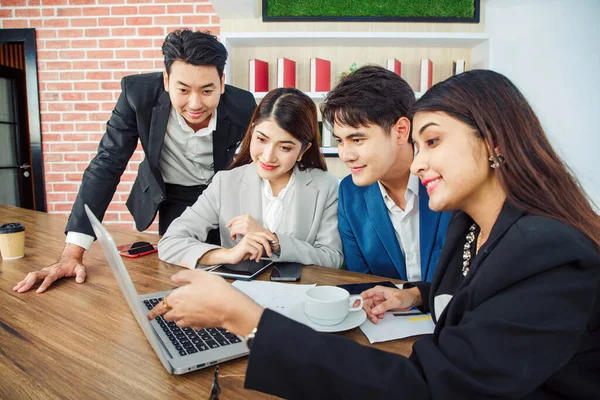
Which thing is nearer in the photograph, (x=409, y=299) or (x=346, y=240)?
(x=409, y=299)

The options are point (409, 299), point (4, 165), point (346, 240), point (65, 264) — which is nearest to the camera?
point (409, 299)

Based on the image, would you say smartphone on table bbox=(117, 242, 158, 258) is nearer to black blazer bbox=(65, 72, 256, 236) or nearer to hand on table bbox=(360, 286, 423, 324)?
black blazer bbox=(65, 72, 256, 236)

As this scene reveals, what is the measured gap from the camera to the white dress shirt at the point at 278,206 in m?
1.77

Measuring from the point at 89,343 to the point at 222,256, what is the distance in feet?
1.83

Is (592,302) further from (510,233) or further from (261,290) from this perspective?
(261,290)

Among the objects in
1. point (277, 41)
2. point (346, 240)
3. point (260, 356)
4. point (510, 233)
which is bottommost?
point (346, 240)

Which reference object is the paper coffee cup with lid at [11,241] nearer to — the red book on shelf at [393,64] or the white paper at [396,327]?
the white paper at [396,327]

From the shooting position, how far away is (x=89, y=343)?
2.83ft

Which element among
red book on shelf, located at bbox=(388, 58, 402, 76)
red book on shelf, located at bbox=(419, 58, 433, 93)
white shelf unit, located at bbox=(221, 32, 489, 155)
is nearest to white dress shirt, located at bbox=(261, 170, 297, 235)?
white shelf unit, located at bbox=(221, 32, 489, 155)

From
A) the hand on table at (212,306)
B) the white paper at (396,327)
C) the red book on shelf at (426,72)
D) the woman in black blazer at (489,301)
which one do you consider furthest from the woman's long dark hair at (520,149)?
the red book on shelf at (426,72)

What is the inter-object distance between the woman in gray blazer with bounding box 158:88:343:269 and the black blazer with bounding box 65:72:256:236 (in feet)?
1.00

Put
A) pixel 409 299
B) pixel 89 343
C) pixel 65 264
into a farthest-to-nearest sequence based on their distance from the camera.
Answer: pixel 65 264 < pixel 409 299 < pixel 89 343

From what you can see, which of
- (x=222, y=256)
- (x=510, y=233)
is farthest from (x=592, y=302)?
(x=222, y=256)

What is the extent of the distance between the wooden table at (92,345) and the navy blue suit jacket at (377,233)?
0.27 m
